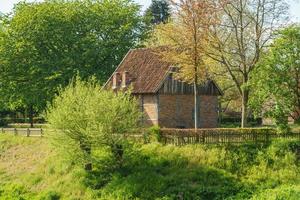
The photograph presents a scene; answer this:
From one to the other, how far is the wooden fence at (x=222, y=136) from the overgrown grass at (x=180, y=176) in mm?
615

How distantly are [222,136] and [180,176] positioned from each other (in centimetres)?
431

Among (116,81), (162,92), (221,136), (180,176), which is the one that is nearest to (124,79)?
(116,81)

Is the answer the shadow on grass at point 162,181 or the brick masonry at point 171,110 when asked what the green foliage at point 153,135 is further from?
the brick masonry at point 171,110

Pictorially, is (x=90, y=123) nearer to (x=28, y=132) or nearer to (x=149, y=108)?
(x=149, y=108)

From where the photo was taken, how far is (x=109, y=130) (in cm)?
3005

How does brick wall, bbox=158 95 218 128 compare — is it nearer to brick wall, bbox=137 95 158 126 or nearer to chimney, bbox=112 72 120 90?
brick wall, bbox=137 95 158 126

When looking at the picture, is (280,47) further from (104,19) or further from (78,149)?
(104,19)

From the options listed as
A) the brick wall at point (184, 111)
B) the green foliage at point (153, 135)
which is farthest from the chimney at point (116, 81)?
the green foliage at point (153, 135)

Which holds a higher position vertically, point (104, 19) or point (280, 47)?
point (104, 19)

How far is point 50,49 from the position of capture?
174 feet

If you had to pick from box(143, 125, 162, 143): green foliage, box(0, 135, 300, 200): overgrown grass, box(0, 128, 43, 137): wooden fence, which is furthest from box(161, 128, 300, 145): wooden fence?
box(0, 128, 43, 137): wooden fence

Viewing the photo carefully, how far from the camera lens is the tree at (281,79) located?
3144cm

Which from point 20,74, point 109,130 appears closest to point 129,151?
point 109,130

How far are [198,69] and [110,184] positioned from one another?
10965mm
